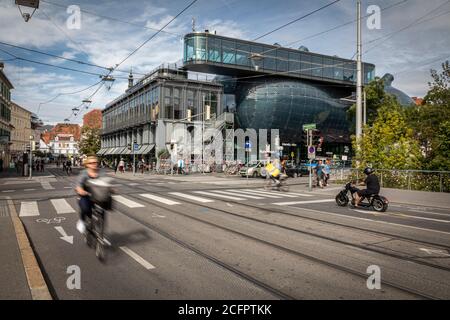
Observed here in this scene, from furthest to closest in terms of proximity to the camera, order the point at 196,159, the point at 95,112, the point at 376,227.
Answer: the point at 95,112 → the point at 196,159 → the point at 376,227

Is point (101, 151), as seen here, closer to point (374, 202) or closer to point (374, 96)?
point (374, 96)

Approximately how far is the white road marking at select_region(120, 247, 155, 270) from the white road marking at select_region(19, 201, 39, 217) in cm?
533

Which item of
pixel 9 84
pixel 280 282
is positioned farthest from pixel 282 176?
pixel 9 84

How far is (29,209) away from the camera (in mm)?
11148

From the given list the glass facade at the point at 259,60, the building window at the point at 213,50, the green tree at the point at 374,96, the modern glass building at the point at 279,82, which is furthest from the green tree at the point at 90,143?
the green tree at the point at 374,96

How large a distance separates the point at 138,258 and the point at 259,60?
5447 centimetres

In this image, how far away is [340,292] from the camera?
175 inches

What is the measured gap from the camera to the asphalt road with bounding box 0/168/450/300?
4496 millimetres

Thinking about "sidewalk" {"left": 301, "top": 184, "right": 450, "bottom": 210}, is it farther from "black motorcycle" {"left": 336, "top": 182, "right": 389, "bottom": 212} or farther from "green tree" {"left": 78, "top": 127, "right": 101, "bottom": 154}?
"green tree" {"left": 78, "top": 127, "right": 101, "bottom": 154}

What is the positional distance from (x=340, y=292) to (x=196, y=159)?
40.6 metres

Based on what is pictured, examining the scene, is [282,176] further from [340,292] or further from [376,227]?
[340,292]

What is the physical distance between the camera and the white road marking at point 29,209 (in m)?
10.2

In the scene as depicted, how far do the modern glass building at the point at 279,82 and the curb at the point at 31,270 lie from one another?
156 feet

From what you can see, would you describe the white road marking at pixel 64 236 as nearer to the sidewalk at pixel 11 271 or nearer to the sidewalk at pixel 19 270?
the sidewalk at pixel 19 270
